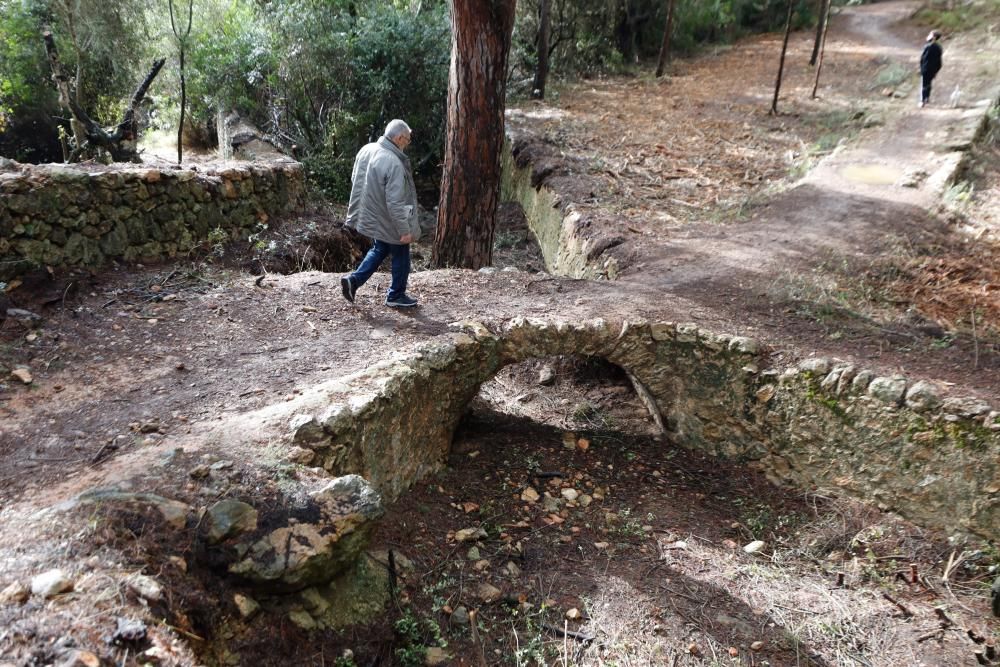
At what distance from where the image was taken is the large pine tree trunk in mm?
7594

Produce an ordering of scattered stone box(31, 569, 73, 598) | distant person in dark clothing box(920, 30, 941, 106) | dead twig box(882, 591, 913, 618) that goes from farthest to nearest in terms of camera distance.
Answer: distant person in dark clothing box(920, 30, 941, 106) → dead twig box(882, 591, 913, 618) → scattered stone box(31, 569, 73, 598)

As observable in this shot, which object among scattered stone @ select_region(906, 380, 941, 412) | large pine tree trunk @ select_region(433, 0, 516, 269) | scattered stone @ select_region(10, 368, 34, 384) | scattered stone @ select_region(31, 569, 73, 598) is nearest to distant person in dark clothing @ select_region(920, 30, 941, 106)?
large pine tree trunk @ select_region(433, 0, 516, 269)

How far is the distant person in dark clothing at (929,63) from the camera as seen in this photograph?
13148 mm

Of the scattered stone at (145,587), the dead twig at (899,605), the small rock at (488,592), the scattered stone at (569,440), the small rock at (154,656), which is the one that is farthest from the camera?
the scattered stone at (569,440)

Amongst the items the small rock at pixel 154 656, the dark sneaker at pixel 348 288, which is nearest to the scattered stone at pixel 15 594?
the small rock at pixel 154 656

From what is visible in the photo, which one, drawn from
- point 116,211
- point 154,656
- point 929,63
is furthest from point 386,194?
point 929,63

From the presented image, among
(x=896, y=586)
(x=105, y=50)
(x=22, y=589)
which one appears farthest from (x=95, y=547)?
(x=105, y=50)

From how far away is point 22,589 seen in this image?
9.12ft

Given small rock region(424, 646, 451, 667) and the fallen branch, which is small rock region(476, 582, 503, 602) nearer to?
the fallen branch

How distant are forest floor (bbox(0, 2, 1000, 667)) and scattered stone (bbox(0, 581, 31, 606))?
0.04 meters

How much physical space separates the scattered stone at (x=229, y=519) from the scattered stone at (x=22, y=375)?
93.5 inches

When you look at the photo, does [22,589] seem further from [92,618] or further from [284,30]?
[284,30]

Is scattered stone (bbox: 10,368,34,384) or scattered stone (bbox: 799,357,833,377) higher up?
scattered stone (bbox: 799,357,833,377)

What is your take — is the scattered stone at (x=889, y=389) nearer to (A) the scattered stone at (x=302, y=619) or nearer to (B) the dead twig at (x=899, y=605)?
(B) the dead twig at (x=899, y=605)
